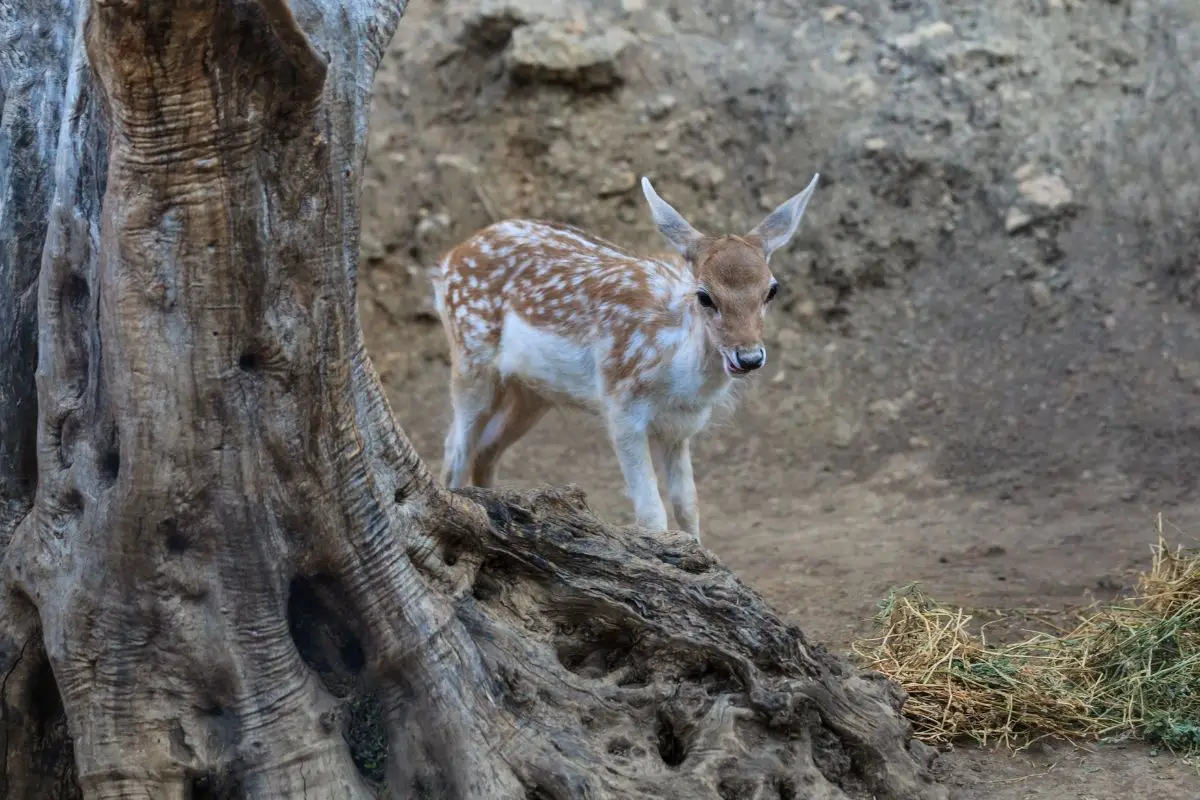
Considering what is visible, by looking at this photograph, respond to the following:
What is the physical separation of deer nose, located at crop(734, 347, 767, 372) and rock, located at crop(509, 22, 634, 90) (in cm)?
475

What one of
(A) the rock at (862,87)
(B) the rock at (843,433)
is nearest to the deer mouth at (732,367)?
(B) the rock at (843,433)

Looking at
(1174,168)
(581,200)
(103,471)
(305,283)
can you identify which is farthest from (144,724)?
(1174,168)

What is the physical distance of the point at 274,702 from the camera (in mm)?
3557

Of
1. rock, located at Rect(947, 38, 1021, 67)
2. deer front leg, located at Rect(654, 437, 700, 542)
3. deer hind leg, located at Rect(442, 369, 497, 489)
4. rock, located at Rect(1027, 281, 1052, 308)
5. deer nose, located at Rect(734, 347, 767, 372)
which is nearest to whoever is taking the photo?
deer nose, located at Rect(734, 347, 767, 372)

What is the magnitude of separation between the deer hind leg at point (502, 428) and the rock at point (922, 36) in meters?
4.41

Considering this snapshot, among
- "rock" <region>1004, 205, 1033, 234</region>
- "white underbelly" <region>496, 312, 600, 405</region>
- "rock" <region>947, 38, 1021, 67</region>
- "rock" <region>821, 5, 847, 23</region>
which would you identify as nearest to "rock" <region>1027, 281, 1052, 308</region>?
"rock" <region>1004, 205, 1033, 234</region>

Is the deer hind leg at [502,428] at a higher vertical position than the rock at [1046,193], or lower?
lower

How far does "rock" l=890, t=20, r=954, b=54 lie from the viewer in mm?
9711

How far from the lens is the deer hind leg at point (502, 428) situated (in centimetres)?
694

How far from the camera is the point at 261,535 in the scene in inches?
138

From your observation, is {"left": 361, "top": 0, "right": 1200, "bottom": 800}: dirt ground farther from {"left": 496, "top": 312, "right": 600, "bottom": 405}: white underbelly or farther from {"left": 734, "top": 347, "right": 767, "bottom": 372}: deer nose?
{"left": 734, "top": 347, "right": 767, "bottom": 372}: deer nose

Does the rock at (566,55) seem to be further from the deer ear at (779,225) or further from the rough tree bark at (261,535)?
the rough tree bark at (261,535)

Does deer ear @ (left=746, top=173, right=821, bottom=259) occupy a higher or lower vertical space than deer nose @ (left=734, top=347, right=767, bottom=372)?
higher

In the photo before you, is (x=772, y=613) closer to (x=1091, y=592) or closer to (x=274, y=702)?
(x=274, y=702)
